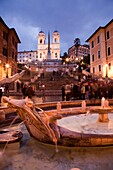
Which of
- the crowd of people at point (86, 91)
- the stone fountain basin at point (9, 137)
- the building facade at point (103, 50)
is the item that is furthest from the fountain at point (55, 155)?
the building facade at point (103, 50)

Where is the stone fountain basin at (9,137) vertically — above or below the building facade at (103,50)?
below

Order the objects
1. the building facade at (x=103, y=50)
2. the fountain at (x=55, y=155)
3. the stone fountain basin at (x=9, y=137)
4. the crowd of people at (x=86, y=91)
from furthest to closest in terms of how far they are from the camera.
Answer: the building facade at (x=103, y=50), the crowd of people at (x=86, y=91), the stone fountain basin at (x=9, y=137), the fountain at (x=55, y=155)

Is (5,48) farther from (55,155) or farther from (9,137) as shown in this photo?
(55,155)

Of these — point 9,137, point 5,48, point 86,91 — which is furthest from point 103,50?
point 9,137

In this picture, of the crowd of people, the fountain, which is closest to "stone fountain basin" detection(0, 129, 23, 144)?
the fountain

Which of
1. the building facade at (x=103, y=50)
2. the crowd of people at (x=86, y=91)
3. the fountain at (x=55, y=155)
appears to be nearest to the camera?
the fountain at (x=55, y=155)

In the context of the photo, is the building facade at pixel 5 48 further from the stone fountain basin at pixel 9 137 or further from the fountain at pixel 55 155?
the fountain at pixel 55 155

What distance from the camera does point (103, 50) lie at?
35625mm

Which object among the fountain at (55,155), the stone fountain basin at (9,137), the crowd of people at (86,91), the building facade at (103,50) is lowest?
the fountain at (55,155)

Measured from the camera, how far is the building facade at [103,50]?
109 feet

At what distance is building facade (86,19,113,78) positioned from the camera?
33.3 meters

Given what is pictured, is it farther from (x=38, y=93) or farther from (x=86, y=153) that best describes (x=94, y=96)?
(x=86, y=153)

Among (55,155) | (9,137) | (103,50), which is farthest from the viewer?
(103,50)

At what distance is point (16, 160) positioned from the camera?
164 inches
